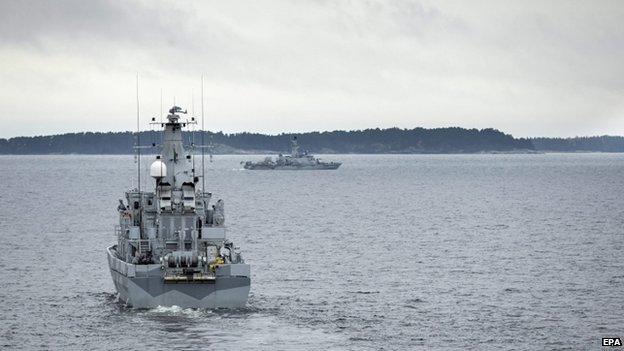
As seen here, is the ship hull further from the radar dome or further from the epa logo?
the epa logo

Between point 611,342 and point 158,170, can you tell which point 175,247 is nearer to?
point 158,170

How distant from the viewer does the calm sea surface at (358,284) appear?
43781 mm

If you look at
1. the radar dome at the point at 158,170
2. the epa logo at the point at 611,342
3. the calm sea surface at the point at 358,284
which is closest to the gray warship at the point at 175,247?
the radar dome at the point at 158,170

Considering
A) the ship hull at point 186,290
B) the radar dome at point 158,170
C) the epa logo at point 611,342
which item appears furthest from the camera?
the radar dome at point 158,170

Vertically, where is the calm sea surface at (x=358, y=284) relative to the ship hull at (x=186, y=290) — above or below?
below

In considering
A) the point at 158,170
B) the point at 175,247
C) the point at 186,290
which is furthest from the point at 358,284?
the point at 186,290

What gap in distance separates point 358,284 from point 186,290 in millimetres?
14632

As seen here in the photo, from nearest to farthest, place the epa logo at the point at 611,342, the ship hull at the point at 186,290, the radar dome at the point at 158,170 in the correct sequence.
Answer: the epa logo at the point at 611,342 → the ship hull at the point at 186,290 → the radar dome at the point at 158,170

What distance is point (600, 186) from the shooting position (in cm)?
18188

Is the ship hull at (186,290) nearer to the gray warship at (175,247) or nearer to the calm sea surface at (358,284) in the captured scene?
the gray warship at (175,247)

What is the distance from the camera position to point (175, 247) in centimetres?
5003

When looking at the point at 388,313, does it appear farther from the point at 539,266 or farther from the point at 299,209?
the point at 299,209

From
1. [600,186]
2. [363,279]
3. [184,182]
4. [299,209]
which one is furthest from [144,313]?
[600,186]

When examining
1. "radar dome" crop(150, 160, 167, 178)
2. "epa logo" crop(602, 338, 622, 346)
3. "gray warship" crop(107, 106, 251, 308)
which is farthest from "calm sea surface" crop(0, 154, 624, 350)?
"radar dome" crop(150, 160, 167, 178)
